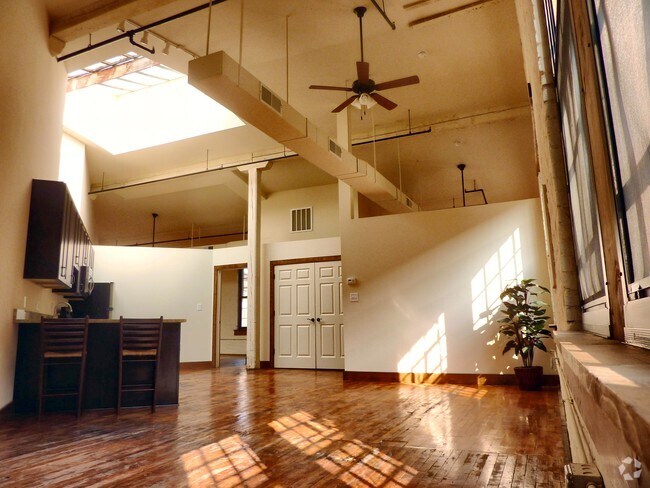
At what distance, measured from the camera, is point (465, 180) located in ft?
35.3

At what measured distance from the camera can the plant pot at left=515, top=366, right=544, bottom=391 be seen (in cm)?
609

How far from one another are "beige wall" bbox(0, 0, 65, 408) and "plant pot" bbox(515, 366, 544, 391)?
230 inches

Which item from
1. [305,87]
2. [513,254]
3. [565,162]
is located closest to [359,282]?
[513,254]

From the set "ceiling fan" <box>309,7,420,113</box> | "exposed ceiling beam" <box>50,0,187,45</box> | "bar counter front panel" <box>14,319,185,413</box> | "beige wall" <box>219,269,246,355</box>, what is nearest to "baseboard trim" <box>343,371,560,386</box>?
"bar counter front panel" <box>14,319,185,413</box>

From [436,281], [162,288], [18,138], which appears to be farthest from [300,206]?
[18,138]

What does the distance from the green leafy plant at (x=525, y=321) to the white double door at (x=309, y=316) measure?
3.73 meters

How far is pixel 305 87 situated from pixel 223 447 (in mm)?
5422

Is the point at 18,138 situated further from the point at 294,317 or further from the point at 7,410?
the point at 294,317

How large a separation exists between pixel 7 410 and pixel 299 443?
9.94 ft

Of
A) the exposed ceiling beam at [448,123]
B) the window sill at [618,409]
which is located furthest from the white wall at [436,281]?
the window sill at [618,409]

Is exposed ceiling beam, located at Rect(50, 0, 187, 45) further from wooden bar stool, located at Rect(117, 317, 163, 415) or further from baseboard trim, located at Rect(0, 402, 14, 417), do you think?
baseboard trim, located at Rect(0, 402, 14, 417)

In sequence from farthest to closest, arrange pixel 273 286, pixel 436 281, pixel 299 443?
1. pixel 273 286
2. pixel 436 281
3. pixel 299 443

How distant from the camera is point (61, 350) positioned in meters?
4.68

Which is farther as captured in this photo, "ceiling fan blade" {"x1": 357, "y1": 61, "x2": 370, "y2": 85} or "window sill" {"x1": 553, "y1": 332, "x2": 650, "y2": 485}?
"ceiling fan blade" {"x1": 357, "y1": 61, "x2": 370, "y2": 85}
